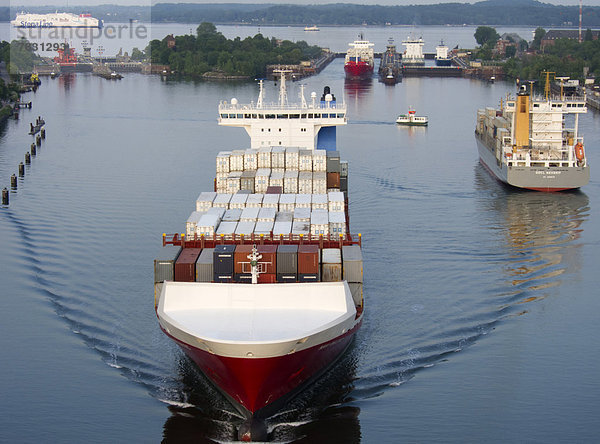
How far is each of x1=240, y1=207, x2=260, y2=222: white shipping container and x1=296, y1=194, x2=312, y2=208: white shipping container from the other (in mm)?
1433

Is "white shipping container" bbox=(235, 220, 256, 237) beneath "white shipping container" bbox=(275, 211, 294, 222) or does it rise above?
beneath

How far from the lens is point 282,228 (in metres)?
27.3

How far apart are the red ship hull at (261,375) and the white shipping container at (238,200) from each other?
728 centimetres

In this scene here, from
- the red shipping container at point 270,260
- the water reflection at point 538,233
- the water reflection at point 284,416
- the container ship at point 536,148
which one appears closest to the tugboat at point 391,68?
the container ship at point 536,148

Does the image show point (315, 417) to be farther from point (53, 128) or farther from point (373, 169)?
point (53, 128)

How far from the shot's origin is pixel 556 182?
155ft

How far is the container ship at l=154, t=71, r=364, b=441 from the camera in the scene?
22.0 meters

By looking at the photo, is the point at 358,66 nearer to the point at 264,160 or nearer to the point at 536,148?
the point at 536,148

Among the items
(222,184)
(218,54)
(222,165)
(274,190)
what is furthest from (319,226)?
(218,54)

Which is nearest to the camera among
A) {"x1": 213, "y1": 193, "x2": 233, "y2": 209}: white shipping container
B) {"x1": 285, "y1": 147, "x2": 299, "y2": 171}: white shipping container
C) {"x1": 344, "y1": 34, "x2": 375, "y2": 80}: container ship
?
{"x1": 213, "y1": 193, "x2": 233, "y2": 209}: white shipping container

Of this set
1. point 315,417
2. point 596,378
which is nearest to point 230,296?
point 315,417

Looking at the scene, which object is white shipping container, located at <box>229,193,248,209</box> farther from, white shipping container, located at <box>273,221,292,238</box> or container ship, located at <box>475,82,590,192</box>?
container ship, located at <box>475,82,590,192</box>

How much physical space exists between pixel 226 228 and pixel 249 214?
4.40 feet

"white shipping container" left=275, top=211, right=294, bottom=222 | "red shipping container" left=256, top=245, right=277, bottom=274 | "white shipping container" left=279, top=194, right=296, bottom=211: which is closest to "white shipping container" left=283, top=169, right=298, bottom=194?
"white shipping container" left=279, top=194, right=296, bottom=211
